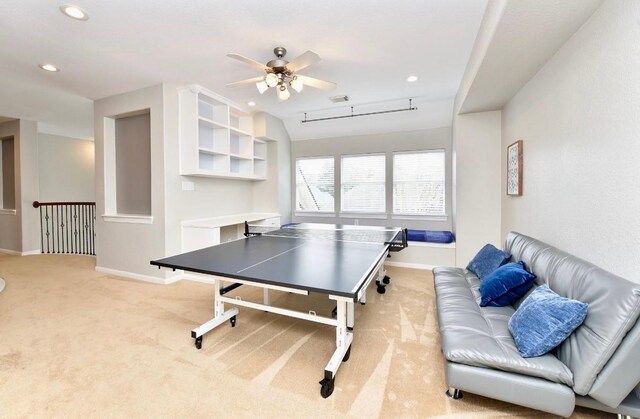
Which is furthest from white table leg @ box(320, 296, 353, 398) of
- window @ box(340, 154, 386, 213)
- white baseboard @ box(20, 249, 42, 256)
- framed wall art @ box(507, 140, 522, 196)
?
white baseboard @ box(20, 249, 42, 256)

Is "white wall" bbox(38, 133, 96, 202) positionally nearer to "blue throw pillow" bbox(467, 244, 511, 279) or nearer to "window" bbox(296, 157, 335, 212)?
"window" bbox(296, 157, 335, 212)

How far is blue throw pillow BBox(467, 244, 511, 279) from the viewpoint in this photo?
2.64 metres

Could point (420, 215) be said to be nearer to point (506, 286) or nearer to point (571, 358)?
point (506, 286)

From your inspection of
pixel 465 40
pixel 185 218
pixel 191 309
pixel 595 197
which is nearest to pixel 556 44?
pixel 465 40

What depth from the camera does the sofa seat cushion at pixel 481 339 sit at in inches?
56.1

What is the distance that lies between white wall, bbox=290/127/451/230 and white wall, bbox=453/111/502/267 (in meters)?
1.00

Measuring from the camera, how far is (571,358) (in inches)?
56.0

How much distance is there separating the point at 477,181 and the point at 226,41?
3.58 metres

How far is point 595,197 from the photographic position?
1.80m

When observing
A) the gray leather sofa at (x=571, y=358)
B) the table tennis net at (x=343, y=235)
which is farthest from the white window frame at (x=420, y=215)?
the gray leather sofa at (x=571, y=358)

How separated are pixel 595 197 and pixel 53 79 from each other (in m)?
5.58

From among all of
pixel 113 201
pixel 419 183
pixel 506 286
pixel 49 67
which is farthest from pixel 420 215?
pixel 49 67

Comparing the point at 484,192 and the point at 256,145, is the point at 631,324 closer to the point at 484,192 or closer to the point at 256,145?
the point at 484,192

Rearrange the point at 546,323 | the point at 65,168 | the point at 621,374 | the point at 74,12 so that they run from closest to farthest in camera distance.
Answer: the point at 621,374
the point at 546,323
the point at 74,12
the point at 65,168
